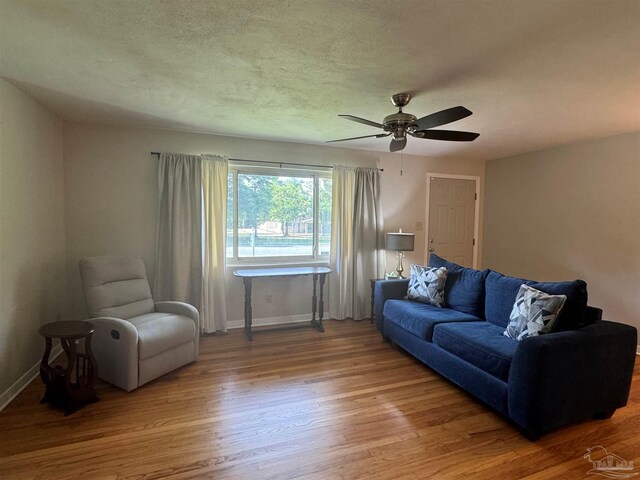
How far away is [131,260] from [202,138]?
5.35ft

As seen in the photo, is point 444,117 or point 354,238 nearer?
point 444,117

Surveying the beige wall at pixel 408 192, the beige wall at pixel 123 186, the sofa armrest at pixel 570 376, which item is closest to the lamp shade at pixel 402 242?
the beige wall at pixel 408 192

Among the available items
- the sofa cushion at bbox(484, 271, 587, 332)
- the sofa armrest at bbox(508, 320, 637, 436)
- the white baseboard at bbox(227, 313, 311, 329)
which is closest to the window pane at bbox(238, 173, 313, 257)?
the white baseboard at bbox(227, 313, 311, 329)

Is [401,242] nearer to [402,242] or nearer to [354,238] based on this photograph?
[402,242]

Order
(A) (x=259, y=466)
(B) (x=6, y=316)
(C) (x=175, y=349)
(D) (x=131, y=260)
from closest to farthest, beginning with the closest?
(A) (x=259, y=466), (B) (x=6, y=316), (C) (x=175, y=349), (D) (x=131, y=260)

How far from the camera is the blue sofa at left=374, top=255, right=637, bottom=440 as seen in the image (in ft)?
6.57

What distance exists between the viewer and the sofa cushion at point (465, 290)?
10.3 ft

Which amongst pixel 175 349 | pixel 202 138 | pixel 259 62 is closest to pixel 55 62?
pixel 259 62

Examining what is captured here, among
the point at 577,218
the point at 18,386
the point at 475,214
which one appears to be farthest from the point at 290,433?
the point at 475,214

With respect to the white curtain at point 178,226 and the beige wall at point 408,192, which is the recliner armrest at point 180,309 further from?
the beige wall at point 408,192

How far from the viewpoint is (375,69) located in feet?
7.13

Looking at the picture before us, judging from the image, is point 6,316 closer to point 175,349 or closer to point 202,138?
point 175,349

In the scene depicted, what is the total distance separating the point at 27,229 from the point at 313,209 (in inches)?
118

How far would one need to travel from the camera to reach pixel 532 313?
234 centimetres
